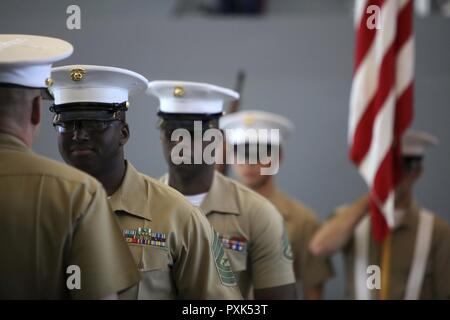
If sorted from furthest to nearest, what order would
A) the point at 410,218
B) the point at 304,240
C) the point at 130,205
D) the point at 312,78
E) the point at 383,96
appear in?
the point at 312,78, the point at 304,240, the point at 410,218, the point at 383,96, the point at 130,205

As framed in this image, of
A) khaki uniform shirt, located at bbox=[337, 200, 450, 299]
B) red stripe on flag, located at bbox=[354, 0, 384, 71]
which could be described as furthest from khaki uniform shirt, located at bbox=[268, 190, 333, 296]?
red stripe on flag, located at bbox=[354, 0, 384, 71]

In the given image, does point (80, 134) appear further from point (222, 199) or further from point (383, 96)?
point (383, 96)

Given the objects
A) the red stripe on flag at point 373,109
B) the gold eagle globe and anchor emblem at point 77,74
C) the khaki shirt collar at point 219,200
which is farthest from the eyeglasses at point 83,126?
the red stripe on flag at point 373,109

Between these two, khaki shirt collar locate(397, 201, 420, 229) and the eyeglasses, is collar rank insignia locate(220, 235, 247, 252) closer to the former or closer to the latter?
the eyeglasses

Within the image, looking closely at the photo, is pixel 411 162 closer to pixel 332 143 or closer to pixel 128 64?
pixel 332 143

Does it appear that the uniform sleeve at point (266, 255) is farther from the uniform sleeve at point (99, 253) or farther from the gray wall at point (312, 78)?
the gray wall at point (312, 78)

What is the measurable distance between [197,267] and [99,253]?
0.34m

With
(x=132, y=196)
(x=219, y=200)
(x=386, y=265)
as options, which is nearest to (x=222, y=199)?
(x=219, y=200)

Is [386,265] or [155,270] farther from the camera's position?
[386,265]

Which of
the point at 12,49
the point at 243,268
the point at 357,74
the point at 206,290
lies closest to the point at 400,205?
the point at 357,74

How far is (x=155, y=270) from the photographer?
1.86m

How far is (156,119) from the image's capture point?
2150 millimetres

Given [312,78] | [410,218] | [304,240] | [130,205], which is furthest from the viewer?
[312,78]

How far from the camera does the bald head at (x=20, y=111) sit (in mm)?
1606
